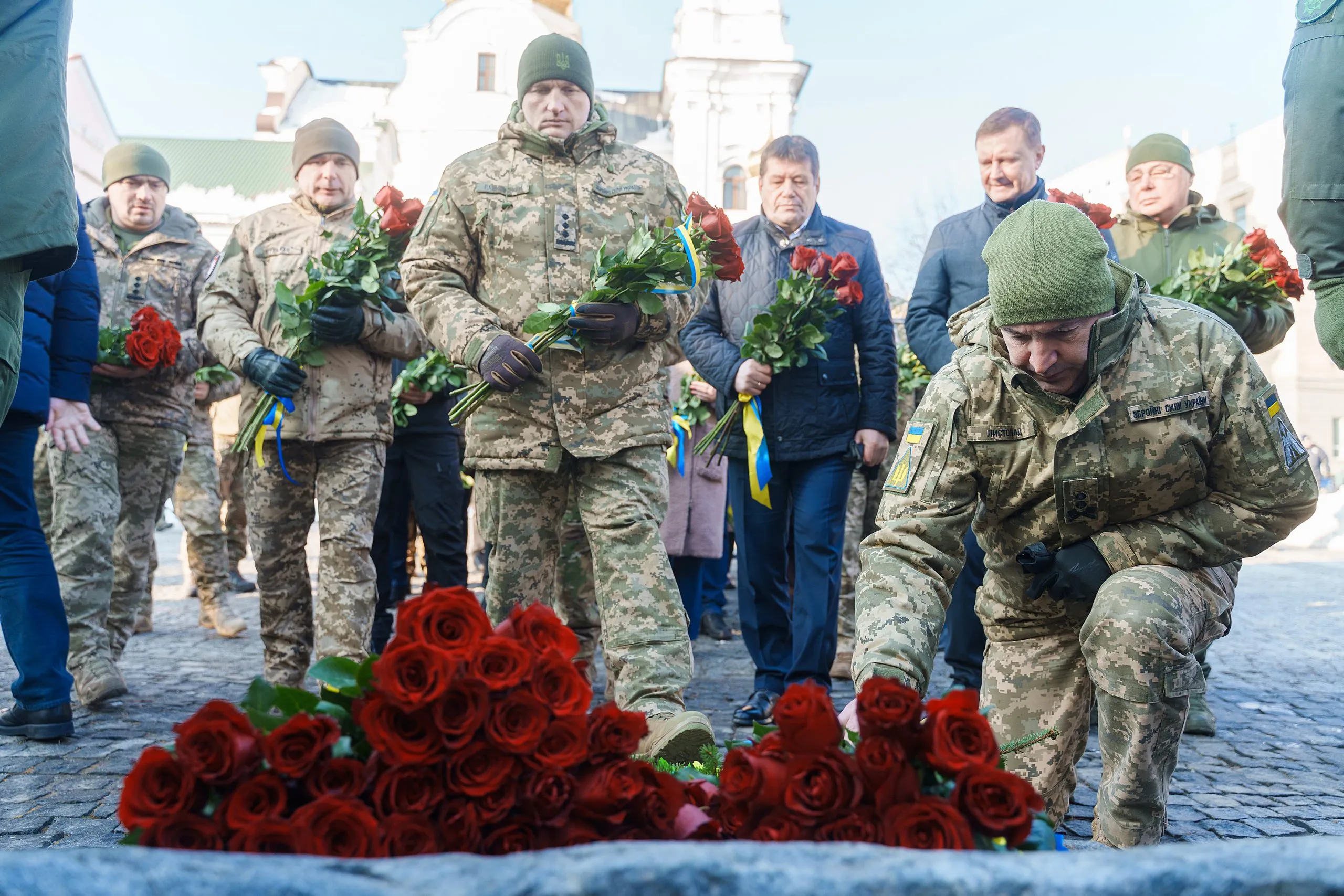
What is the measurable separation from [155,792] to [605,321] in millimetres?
2717

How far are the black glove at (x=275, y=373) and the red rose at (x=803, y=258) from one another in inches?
86.1

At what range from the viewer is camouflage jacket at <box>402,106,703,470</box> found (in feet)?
13.9

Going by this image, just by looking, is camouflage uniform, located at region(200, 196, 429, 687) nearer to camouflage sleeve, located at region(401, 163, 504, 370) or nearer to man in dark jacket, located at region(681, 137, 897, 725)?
camouflage sleeve, located at region(401, 163, 504, 370)

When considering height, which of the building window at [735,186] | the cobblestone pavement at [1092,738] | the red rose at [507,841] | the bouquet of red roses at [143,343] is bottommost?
the cobblestone pavement at [1092,738]

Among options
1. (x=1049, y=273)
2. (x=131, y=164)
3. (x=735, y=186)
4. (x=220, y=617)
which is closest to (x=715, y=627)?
(x=220, y=617)

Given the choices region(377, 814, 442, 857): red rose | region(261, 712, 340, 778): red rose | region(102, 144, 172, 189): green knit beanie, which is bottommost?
region(377, 814, 442, 857): red rose

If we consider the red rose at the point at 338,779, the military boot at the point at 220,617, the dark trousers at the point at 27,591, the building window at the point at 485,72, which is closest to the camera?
the red rose at the point at 338,779

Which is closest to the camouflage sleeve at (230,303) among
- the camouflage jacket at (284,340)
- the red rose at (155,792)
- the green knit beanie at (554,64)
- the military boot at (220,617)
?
the camouflage jacket at (284,340)

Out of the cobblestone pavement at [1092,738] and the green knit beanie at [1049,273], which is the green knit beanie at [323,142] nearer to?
the cobblestone pavement at [1092,738]

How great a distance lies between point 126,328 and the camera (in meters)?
6.20

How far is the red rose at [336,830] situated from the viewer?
156cm

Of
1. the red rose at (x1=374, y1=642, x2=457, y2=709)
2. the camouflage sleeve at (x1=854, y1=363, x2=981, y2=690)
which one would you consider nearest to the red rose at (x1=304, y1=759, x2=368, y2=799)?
the red rose at (x1=374, y1=642, x2=457, y2=709)

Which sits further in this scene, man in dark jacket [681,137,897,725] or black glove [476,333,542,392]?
man in dark jacket [681,137,897,725]

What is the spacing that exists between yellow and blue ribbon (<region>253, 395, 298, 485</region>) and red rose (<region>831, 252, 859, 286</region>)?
7.94 ft
